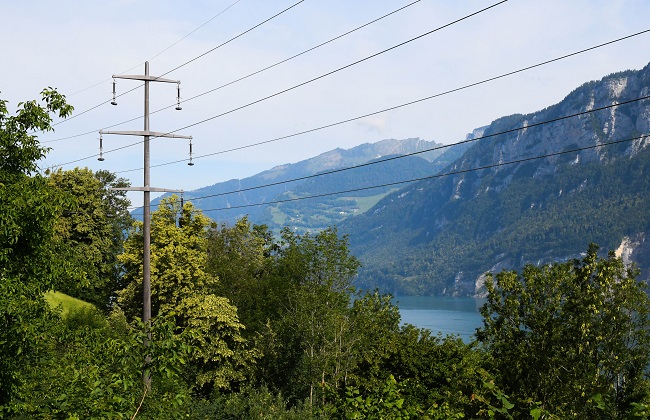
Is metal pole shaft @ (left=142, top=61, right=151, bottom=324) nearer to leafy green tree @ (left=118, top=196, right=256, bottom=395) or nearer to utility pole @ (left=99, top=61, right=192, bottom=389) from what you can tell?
utility pole @ (left=99, top=61, right=192, bottom=389)

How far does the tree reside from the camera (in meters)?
28.7

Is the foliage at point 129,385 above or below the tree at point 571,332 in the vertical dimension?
above

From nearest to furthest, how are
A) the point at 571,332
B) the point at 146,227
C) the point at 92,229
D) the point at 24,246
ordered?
the point at 24,246 → the point at 146,227 → the point at 571,332 → the point at 92,229

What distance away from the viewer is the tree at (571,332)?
2866 cm

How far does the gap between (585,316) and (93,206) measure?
4885 cm

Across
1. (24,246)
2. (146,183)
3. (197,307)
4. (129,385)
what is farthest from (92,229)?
(129,385)

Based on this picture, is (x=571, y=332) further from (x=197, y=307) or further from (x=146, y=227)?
(x=197, y=307)

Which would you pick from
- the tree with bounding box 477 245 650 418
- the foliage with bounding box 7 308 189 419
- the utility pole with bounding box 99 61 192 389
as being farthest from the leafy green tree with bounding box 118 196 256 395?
the foliage with bounding box 7 308 189 419

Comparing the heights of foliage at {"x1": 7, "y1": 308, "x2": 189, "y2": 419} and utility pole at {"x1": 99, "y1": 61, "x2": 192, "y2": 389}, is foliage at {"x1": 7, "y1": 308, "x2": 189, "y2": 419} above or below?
below

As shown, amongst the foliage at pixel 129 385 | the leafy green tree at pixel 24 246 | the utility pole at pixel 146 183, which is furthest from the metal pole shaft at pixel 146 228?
the foliage at pixel 129 385

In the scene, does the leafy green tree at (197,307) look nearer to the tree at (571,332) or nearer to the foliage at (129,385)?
the tree at (571,332)

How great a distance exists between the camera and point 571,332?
29.4 metres

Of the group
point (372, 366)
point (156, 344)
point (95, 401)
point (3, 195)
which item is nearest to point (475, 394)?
point (156, 344)

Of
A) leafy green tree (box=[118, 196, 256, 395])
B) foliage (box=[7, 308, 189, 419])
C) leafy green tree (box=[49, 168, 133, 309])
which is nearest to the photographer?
foliage (box=[7, 308, 189, 419])
